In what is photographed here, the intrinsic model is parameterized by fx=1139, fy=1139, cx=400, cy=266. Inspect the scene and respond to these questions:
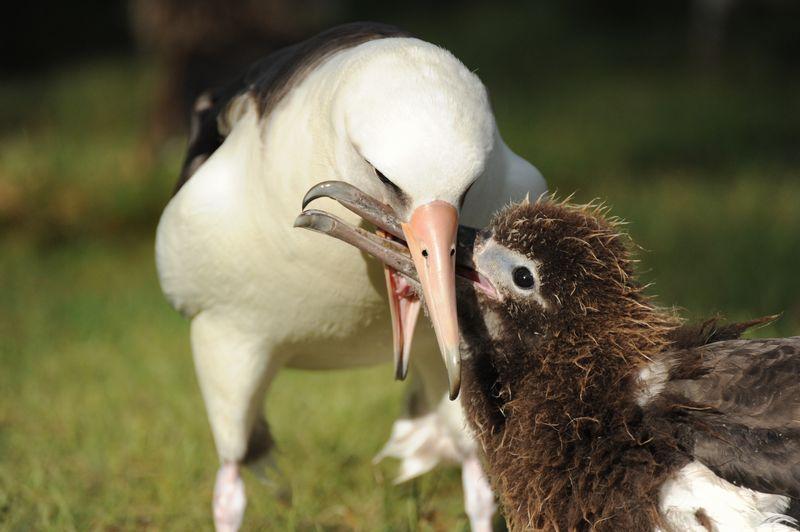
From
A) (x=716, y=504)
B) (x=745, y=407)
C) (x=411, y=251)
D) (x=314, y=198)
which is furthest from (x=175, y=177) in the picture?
(x=716, y=504)

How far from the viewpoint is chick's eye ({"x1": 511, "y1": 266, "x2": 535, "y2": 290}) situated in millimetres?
3178

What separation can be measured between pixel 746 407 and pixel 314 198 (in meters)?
1.31

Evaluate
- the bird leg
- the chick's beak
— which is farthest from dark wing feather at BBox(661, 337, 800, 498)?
the bird leg

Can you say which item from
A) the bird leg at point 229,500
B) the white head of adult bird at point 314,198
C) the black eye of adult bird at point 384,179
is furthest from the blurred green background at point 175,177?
the black eye of adult bird at point 384,179

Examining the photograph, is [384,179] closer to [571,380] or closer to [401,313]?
[401,313]

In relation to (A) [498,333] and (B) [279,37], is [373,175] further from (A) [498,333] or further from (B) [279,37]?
(B) [279,37]

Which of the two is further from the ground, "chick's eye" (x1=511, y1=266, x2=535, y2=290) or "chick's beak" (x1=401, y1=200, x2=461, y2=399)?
"chick's beak" (x1=401, y1=200, x2=461, y2=399)

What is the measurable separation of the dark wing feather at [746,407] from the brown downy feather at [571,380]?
0.25 ft

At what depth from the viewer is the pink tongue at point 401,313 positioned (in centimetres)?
344

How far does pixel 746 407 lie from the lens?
9.87 ft

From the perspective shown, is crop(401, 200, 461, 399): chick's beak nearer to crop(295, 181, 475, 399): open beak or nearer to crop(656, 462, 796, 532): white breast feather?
crop(295, 181, 475, 399): open beak

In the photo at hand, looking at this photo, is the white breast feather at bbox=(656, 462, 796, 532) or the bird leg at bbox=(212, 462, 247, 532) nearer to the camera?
the white breast feather at bbox=(656, 462, 796, 532)

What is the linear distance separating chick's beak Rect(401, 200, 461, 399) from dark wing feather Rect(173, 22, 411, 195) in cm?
106

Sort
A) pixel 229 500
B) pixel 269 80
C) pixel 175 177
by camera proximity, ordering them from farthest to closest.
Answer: pixel 175 177 → pixel 229 500 → pixel 269 80
